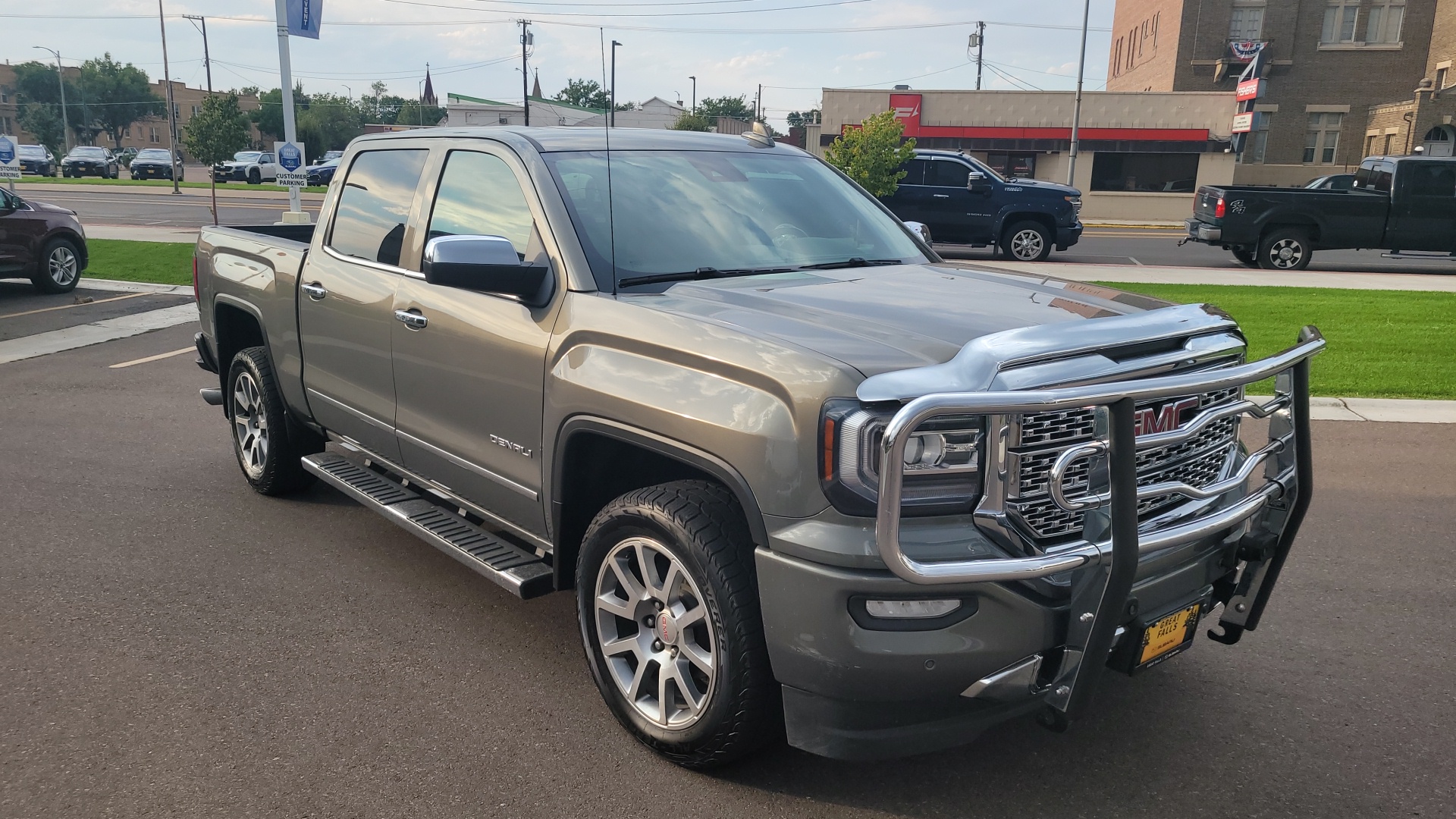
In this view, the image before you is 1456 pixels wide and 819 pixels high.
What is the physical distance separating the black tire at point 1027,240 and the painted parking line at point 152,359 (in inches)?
554

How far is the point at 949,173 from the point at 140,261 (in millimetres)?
14038

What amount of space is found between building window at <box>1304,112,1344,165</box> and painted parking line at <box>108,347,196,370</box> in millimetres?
46985

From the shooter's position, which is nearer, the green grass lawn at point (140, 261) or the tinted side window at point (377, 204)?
the tinted side window at point (377, 204)

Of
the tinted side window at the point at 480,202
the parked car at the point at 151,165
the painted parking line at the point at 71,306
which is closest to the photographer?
the tinted side window at the point at 480,202

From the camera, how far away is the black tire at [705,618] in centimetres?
293

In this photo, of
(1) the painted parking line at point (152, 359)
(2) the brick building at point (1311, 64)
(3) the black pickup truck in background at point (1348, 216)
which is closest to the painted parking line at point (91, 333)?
(1) the painted parking line at point (152, 359)

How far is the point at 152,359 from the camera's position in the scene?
10.1 metres

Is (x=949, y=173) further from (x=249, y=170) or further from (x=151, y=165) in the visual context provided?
(x=151, y=165)

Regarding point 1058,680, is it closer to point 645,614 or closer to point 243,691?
point 645,614

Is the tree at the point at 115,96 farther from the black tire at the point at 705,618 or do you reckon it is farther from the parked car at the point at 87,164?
the black tire at the point at 705,618

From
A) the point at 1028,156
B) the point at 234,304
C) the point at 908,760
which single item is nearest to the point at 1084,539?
the point at 908,760

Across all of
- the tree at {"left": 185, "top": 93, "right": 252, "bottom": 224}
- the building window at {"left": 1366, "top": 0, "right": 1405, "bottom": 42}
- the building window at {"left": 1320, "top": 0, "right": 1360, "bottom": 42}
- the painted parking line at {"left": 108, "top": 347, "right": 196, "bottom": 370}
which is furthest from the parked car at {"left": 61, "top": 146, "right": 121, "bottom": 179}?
the building window at {"left": 1366, "top": 0, "right": 1405, "bottom": 42}

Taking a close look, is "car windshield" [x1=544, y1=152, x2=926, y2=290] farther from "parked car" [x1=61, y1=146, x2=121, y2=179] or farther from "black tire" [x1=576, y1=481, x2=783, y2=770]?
"parked car" [x1=61, y1=146, x2=121, y2=179]

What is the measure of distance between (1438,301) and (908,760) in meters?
13.0
